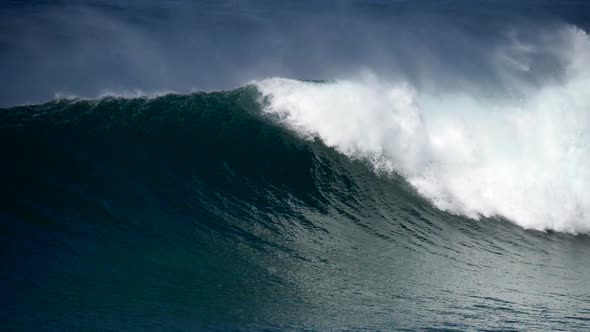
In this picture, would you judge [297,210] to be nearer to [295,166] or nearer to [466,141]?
[295,166]

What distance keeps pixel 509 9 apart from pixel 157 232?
56.2 feet

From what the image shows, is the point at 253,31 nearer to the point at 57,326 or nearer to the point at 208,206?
the point at 208,206

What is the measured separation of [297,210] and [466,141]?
6455 millimetres

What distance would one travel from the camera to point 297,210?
11.3 meters

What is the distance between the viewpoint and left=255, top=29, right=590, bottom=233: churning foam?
1380cm

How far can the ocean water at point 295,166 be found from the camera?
7.34m

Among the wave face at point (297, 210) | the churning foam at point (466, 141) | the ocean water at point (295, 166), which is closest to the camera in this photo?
the wave face at point (297, 210)

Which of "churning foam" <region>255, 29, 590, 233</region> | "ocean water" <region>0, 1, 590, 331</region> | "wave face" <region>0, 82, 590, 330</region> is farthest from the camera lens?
"churning foam" <region>255, 29, 590, 233</region>

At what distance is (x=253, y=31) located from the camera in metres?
19.8

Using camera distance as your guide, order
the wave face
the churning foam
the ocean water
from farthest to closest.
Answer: the churning foam → the ocean water → the wave face

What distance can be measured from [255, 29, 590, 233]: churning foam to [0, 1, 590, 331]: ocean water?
59 millimetres

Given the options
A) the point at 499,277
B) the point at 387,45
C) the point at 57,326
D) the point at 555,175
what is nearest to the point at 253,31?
the point at 387,45

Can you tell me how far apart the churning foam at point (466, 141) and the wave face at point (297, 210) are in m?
0.05

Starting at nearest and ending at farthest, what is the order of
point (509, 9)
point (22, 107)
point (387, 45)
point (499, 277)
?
point (499, 277) < point (22, 107) < point (387, 45) < point (509, 9)
